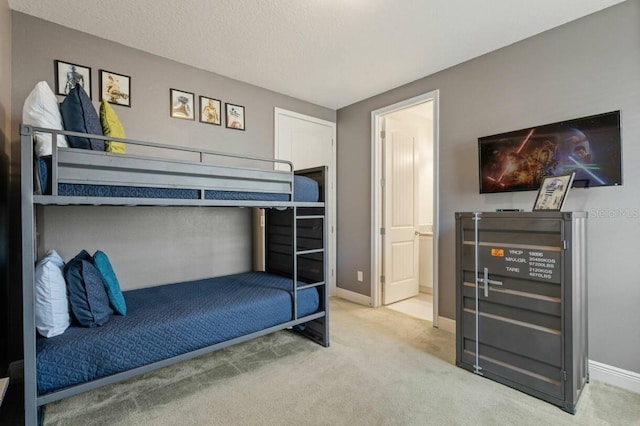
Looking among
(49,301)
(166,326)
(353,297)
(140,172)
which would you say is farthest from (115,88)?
(353,297)

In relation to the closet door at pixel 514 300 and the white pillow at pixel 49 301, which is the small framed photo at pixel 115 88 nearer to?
the white pillow at pixel 49 301

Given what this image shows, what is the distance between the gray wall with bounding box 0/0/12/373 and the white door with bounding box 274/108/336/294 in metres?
2.17

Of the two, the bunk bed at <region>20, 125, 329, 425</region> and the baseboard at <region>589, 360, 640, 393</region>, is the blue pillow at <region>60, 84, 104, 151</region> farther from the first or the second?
the baseboard at <region>589, 360, 640, 393</region>

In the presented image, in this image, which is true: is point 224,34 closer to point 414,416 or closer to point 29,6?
point 29,6

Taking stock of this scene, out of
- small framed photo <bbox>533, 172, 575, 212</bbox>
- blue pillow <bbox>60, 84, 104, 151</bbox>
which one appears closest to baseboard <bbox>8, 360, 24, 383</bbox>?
blue pillow <bbox>60, 84, 104, 151</bbox>

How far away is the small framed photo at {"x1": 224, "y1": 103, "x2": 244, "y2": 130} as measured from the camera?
312 centimetres

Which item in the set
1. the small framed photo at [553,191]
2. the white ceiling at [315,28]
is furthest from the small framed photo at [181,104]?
the small framed photo at [553,191]

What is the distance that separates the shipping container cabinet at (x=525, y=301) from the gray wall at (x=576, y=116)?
0.21m

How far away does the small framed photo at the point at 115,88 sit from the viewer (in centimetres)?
242

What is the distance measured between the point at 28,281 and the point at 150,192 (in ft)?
2.20

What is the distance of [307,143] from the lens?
3809 millimetres

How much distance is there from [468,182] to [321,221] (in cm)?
142

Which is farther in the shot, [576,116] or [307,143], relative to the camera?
[307,143]

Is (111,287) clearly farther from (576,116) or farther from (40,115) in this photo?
(576,116)
